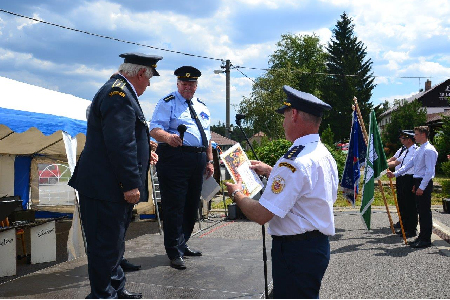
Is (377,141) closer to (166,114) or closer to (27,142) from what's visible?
(166,114)

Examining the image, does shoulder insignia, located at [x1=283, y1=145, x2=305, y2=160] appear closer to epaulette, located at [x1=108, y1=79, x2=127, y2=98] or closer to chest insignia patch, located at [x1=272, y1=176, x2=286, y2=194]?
chest insignia patch, located at [x1=272, y1=176, x2=286, y2=194]

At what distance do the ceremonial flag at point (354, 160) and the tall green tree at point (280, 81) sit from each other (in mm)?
25060

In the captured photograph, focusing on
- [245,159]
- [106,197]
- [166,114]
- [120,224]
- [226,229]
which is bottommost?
[226,229]

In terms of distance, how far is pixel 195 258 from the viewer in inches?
189

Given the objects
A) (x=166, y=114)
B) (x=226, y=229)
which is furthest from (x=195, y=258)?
(x=226, y=229)

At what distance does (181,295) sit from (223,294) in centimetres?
35

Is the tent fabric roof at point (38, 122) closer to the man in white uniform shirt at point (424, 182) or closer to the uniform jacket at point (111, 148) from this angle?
the uniform jacket at point (111, 148)

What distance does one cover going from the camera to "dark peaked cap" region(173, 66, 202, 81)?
461 cm

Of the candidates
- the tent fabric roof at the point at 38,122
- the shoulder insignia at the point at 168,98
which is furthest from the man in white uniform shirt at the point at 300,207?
the tent fabric roof at the point at 38,122

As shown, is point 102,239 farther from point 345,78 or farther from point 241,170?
point 345,78

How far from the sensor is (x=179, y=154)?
4.43 metres

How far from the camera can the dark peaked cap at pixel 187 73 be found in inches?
182

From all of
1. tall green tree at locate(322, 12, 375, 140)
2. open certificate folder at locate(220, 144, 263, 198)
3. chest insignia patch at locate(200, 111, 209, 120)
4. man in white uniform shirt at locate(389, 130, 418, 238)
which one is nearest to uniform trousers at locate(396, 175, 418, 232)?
man in white uniform shirt at locate(389, 130, 418, 238)

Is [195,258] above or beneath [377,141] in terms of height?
beneath
